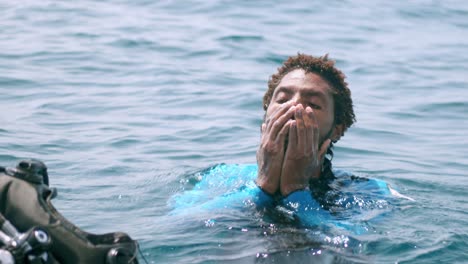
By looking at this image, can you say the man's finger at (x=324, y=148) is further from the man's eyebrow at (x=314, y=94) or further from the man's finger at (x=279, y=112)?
the man's finger at (x=279, y=112)

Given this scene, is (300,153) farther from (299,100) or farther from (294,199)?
(299,100)

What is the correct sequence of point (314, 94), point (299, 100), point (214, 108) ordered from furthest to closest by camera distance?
1. point (214, 108)
2. point (314, 94)
3. point (299, 100)

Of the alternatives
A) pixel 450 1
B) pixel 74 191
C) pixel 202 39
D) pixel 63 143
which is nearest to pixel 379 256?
pixel 74 191

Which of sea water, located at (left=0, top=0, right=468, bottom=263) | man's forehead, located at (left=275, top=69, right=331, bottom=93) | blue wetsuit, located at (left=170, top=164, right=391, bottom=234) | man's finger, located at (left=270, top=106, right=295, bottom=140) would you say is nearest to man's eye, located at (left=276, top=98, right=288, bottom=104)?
man's forehead, located at (left=275, top=69, right=331, bottom=93)

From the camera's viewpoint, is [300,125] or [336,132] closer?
[300,125]

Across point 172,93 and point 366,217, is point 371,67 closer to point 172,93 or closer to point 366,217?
point 172,93

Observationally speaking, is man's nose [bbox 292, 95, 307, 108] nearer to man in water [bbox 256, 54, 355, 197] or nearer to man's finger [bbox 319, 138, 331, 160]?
man in water [bbox 256, 54, 355, 197]

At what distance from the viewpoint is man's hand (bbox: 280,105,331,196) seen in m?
5.02

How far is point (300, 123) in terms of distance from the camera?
5000 millimetres

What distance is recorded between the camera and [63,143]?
746 cm

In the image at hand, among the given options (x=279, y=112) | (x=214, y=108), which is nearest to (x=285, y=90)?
(x=279, y=112)

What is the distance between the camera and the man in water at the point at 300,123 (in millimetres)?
5059

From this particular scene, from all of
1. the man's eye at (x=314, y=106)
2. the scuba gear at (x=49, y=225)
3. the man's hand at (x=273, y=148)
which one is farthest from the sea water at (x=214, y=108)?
the scuba gear at (x=49, y=225)

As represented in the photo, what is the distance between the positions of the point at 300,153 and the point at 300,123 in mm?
179
